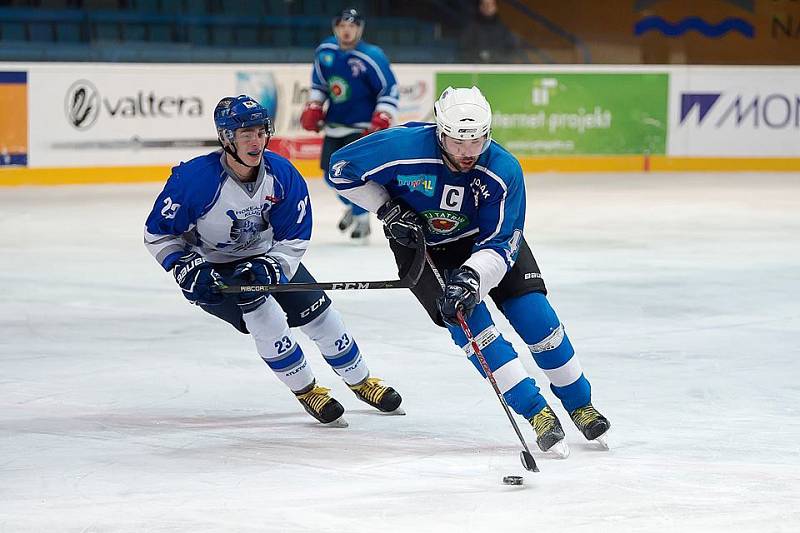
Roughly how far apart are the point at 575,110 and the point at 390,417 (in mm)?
8228

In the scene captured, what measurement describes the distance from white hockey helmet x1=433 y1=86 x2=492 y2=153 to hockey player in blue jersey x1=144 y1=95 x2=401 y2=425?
20.0 inches

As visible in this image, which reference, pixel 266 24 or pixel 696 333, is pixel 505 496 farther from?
pixel 266 24

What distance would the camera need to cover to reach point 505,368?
3641 mm

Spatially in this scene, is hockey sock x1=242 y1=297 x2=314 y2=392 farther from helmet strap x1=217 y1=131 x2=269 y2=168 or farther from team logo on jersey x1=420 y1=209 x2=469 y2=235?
team logo on jersey x1=420 y1=209 x2=469 y2=235

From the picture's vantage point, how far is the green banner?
38.9 ft

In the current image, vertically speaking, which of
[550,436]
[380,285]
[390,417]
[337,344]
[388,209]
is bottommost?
[390,417]

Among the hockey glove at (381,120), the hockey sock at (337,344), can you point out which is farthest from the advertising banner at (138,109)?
the hockey sock at (337,344)

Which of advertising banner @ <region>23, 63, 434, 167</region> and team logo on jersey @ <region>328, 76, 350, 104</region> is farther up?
team logo on jersey @ <region>328, 76, 350, 104</region>

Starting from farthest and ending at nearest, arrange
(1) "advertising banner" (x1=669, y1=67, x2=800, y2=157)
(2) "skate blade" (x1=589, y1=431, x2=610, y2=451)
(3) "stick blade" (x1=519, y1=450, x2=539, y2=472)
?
(1) "advertising banner" (x1=669, y1=67, x2=800, y2=157) → (2) "skate blade" (x1=589, y1=431, x2=610, y2=451) → (3) "stick blade" (x1=519, y1=450, x2=539, y2=472)

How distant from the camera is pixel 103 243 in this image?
25.8 feet

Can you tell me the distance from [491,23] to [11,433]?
902 centimetres

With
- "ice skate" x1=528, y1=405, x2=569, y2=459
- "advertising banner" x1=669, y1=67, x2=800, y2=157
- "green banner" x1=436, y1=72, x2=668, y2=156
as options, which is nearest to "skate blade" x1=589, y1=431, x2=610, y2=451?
"ice skate" x1=528, y1=405, x2=569, y2=459

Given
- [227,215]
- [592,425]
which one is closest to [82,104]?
[227,215]

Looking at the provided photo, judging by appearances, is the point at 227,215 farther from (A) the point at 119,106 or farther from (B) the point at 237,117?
(A) the point at 119,106
